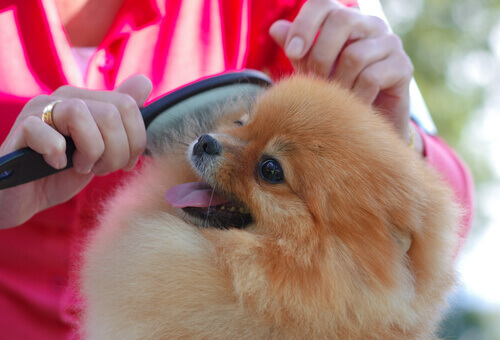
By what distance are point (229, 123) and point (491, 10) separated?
1118 centimetres

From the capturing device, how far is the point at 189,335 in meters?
1.02

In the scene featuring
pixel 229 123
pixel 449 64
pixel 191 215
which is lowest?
pixel 449 64

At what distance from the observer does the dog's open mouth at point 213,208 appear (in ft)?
3.92

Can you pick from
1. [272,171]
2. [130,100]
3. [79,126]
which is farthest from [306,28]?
[79,126]

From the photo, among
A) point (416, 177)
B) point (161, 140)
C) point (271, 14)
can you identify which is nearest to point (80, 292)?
point (161, 140)

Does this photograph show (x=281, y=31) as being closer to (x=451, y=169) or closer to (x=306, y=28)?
(x=306, y=28)

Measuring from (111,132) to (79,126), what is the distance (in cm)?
8

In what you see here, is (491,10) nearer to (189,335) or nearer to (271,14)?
(271,14)

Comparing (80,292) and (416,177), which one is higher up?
(416,177)

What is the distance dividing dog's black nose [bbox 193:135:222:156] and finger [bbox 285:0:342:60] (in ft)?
1.35

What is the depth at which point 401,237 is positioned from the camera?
1.10 meters

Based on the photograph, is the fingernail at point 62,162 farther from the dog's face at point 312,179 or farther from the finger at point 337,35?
the finger at point 337,35

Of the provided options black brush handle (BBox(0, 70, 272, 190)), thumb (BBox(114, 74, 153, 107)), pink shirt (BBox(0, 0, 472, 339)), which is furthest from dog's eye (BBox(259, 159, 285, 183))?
pink shirt (BBox(0, 0, 472, 339))

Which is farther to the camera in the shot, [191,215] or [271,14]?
[271,14]
